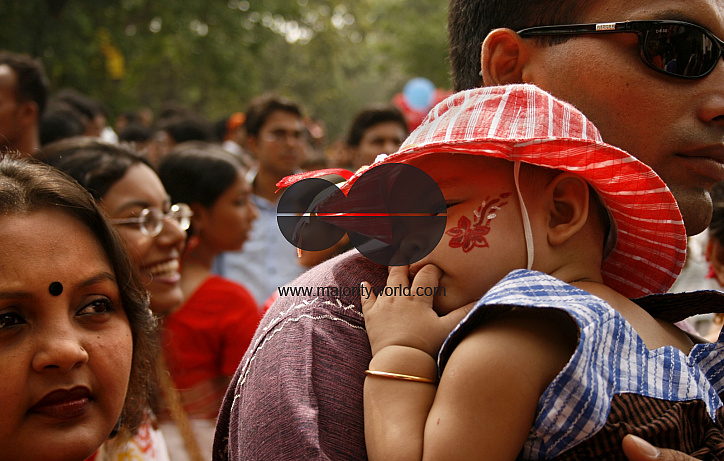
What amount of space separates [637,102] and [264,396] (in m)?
1.21

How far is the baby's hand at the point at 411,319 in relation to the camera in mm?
1397

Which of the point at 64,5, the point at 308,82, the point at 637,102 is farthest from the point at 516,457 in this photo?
the point at 308,82

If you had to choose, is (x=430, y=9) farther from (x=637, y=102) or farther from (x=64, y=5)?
(x=637, y=102)

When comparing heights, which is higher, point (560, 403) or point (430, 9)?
point (430, 9)

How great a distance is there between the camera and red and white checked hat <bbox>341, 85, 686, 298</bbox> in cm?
147

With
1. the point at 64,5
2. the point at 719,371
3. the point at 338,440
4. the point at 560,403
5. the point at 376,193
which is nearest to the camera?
the point at 560,403

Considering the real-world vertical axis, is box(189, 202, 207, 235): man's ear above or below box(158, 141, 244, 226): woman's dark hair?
below

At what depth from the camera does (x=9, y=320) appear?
5.48ft

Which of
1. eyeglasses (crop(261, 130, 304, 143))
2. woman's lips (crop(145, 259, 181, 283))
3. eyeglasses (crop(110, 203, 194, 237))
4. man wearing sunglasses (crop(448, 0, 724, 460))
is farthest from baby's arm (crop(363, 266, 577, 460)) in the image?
eyeglasses (crop(261, 130, 304, 143))

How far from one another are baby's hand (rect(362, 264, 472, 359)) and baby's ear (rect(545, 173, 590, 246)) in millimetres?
317

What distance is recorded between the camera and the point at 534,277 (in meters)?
1.37

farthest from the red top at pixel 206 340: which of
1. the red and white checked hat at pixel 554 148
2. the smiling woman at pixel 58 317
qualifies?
the red and white checked hat at pixel 554 148

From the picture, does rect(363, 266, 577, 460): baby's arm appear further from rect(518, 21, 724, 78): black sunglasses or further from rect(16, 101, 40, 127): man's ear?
rect(16, 101, 40, 127): man's ear

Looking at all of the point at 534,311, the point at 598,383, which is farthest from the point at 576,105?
the point at 598,383
